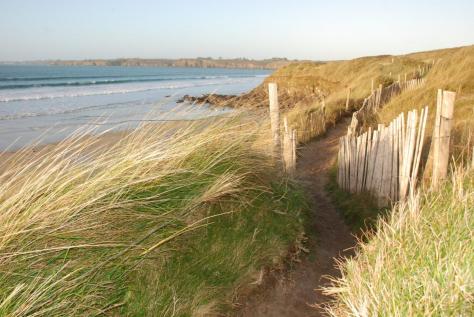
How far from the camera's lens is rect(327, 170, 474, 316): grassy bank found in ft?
6.20

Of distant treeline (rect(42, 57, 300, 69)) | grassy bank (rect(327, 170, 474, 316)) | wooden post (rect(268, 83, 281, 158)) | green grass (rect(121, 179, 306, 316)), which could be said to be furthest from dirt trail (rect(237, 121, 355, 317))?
distant treeline (rect(42, 57, 300, 69))

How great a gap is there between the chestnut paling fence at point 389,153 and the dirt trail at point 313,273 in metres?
0.57

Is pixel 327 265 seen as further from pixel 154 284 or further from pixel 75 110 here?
pixel 75 110

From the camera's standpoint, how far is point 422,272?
2.08m

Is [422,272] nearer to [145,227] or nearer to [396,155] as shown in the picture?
[145,227]

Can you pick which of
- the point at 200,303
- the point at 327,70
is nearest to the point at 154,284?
the point at 200,303

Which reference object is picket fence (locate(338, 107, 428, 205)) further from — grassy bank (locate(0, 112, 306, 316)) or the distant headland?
the distant headland

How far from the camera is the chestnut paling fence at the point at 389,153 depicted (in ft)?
13.5

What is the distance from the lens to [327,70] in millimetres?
28797

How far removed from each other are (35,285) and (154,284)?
0.91m

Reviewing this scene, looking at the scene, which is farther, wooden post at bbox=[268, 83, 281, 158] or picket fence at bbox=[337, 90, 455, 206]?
wooden post at bbox=[268, 83, 281, 158]

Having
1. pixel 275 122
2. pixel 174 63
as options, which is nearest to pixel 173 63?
pixel 174 63

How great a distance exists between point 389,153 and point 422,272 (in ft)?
9.78

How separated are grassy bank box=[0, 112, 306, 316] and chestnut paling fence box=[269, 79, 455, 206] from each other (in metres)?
1.12
